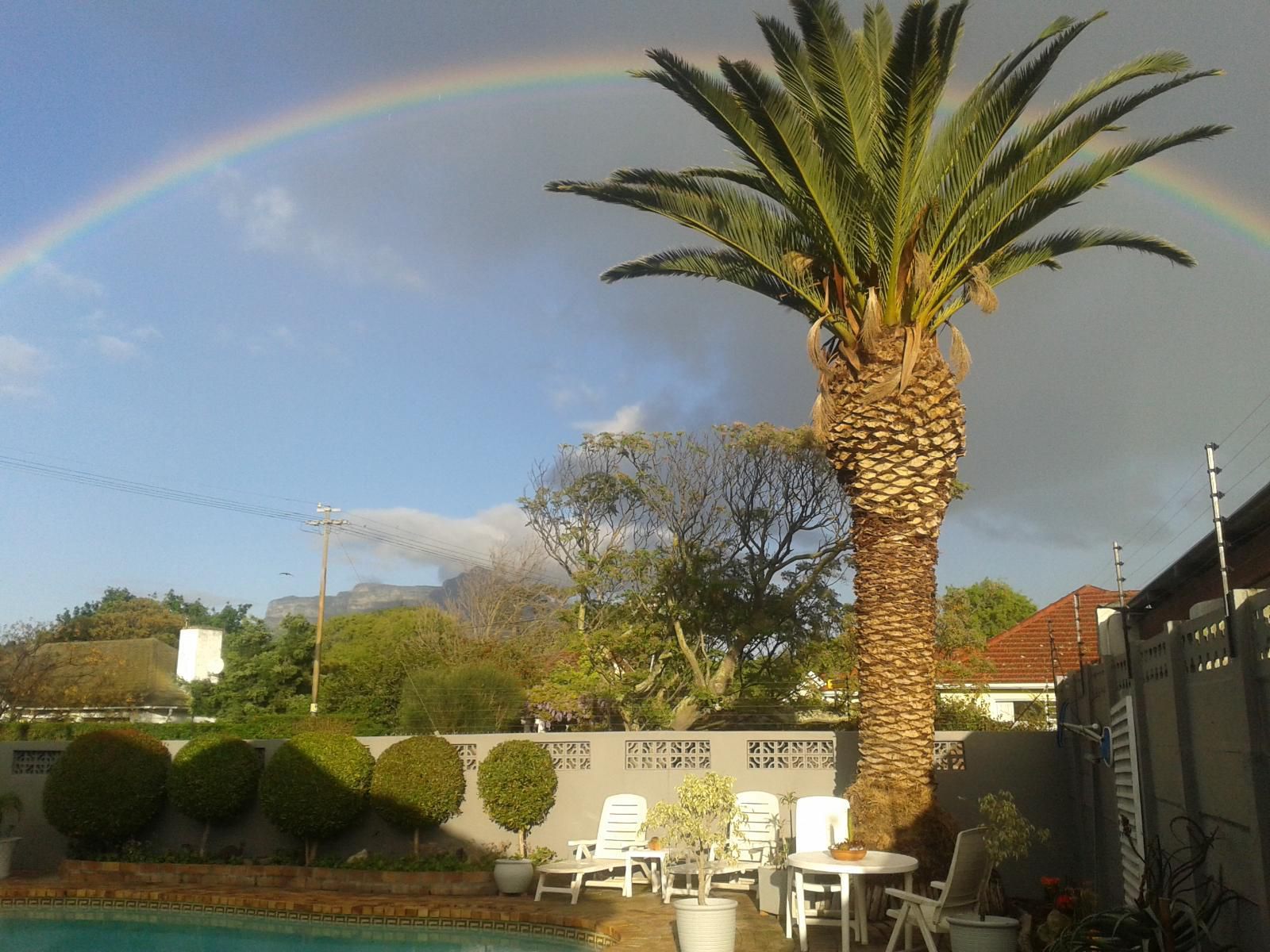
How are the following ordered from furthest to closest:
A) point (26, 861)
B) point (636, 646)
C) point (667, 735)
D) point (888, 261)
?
point (636, 646) < point (26, 861) < point (667, 735) < point (888, 261)

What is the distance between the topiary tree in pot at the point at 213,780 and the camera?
14242 mm

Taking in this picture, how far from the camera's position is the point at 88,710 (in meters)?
36.8

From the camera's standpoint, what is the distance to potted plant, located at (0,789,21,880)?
1468cm

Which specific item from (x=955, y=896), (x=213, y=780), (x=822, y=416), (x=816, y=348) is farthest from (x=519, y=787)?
(x=816, y=348)

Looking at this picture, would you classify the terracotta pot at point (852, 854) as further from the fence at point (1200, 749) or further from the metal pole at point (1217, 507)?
the metal pole at point (1217, 507)

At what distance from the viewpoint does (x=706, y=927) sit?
321 inches

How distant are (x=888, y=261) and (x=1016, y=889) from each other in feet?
23.8

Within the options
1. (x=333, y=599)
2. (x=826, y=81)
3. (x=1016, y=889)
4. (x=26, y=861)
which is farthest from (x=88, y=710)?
(x=333, y=599)

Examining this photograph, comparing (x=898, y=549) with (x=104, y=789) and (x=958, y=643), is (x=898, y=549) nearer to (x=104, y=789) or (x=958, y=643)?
(x=104, y=789)

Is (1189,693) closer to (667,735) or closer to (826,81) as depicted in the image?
(826,81)

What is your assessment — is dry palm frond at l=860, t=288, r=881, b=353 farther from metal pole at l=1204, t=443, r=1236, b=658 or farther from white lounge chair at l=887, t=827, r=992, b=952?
white lounge chair at l=887, t=827, r=992, b=952

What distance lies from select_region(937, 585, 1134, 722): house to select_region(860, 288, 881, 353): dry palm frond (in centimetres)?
1338

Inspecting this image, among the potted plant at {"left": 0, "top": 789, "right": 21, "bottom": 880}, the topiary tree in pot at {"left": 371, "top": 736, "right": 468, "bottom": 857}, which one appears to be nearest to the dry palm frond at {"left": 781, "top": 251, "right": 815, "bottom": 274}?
the topiary tree in pot at {"left": 371, "top": 736, "right": 468, "bottom": 857}

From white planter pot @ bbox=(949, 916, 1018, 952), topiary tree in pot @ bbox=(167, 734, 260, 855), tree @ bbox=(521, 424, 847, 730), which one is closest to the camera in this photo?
white planter pot @ bbox=(949, 916, 1018, 952)
